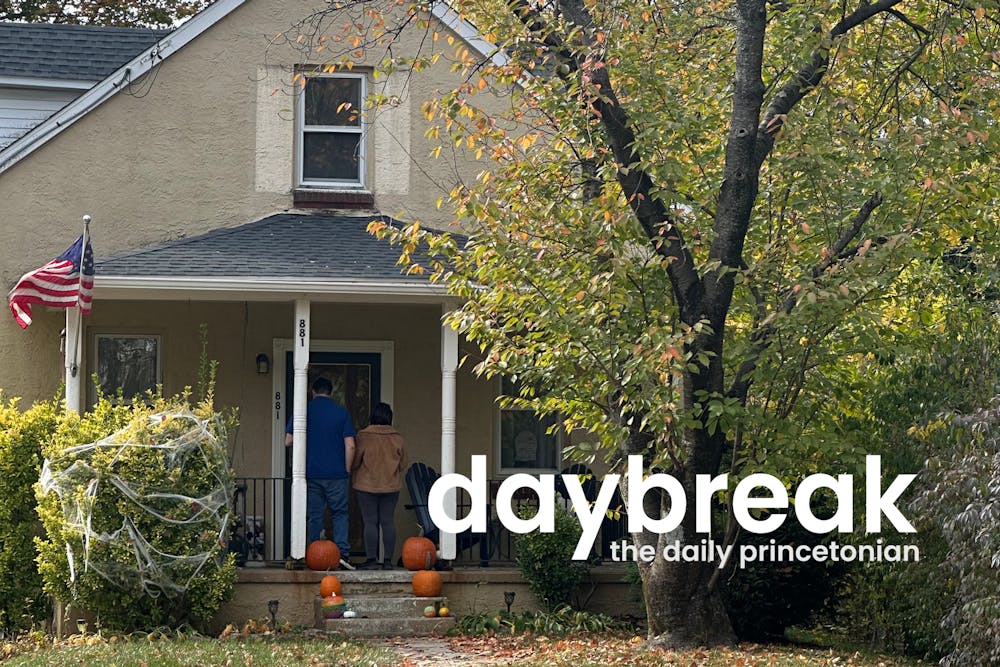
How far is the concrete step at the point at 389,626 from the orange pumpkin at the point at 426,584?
26cm

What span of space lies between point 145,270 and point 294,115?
9.49 feet

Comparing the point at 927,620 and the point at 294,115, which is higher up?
the point at 294,115

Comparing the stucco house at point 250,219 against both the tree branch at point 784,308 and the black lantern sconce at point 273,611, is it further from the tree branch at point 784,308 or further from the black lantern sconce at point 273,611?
the tree branch at point 784,308

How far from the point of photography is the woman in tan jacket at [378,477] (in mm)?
14023

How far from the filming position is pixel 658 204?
11.0 metres

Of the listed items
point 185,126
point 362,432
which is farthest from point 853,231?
point 185,126

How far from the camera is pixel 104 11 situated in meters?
26.3

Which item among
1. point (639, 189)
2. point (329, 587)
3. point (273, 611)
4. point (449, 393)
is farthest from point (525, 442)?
point (639, 189)

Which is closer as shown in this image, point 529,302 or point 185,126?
point 529,302

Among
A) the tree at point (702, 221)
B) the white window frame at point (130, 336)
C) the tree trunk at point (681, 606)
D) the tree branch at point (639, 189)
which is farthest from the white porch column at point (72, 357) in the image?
the tree trunk at point (681, 606)

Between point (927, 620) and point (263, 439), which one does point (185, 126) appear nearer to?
point (263, 439)

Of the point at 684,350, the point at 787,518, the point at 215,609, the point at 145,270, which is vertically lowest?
the point at 215,609

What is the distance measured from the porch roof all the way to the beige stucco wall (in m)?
0.46

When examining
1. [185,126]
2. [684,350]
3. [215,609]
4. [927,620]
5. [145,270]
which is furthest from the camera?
[185,126]
